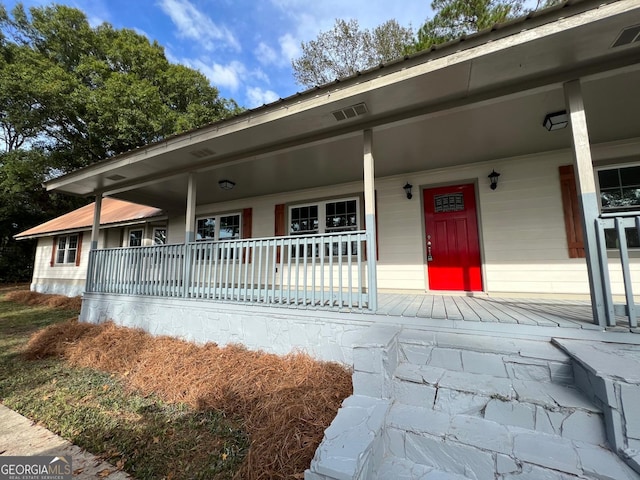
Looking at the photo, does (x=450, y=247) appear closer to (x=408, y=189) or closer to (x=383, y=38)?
(x=408, y=189)

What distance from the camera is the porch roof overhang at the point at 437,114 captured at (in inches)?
95.0

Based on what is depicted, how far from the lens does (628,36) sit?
91.2 inches

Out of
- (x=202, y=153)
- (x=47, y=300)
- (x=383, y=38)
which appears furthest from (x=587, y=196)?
(x=383, y=38)

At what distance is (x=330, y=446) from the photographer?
1.62 metres

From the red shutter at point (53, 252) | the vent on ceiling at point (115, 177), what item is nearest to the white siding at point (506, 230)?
the vent on ceiling at point (115, 177)

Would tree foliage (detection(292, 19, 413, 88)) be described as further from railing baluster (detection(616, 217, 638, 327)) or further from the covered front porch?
railing baluster (detection(616, 217, 638, 327))

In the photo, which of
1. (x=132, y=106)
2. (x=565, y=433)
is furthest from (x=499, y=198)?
(x=132, y=106)

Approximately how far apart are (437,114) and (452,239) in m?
2.43

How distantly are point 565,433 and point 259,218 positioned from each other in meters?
6.17

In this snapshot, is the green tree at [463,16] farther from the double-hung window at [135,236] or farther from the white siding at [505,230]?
the double-hung window at [135,236]

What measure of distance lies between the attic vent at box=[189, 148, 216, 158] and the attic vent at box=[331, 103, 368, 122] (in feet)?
7.09

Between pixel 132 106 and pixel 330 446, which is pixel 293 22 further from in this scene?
pixel 330 446

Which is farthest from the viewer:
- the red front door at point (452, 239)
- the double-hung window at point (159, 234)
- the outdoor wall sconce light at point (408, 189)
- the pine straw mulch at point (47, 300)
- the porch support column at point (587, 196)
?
the double-hung window at point (159, 234)

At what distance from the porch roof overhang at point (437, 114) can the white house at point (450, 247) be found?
0.07ft
